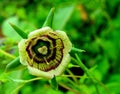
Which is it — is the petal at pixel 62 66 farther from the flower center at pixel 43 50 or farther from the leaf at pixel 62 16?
the leaf at pixel 62 16

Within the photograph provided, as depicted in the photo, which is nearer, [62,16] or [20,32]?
[20,32]

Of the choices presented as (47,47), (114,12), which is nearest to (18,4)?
(114,12)

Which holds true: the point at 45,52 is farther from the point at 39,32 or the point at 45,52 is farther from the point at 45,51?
the point at 39,32

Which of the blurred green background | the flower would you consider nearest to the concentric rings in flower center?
the flower

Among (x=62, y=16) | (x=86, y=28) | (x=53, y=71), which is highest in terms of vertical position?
(x=53, y=71)

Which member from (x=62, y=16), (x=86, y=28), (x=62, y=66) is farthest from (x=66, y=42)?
(x=86, y=28)

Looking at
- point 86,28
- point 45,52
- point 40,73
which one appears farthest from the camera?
point 86,28

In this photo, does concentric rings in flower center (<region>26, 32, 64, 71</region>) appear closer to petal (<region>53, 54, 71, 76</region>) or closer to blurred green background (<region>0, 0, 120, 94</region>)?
petal (<region>53, 54, 71, 76</region>)
